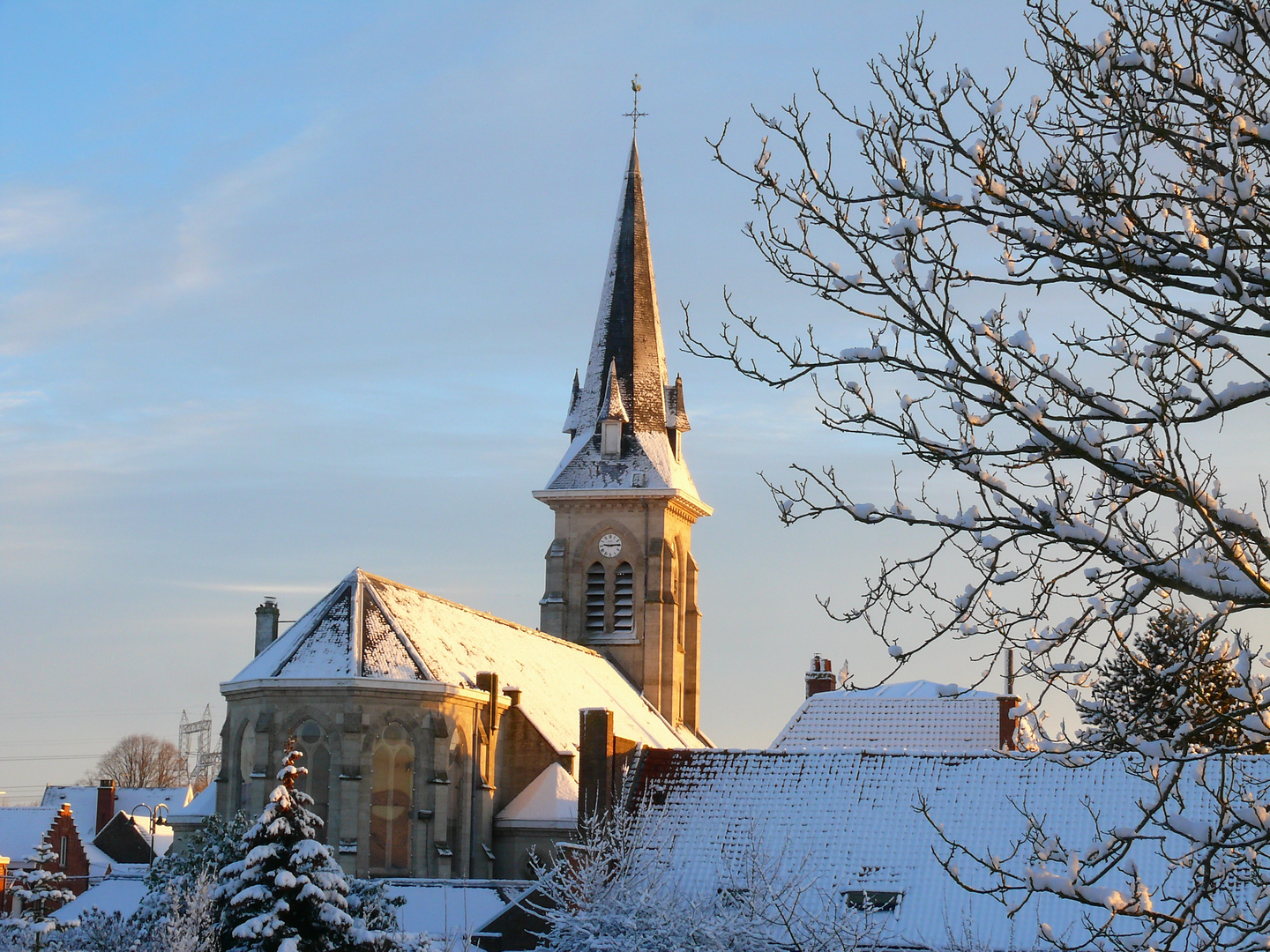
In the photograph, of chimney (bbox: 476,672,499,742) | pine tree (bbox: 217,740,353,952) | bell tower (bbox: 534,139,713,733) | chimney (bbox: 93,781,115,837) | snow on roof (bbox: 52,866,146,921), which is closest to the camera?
pine tree (bbox: 217,740,353,952)

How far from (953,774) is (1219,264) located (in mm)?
22847

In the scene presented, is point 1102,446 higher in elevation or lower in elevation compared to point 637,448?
lower

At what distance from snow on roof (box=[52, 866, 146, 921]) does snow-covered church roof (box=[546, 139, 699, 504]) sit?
67.4 ft

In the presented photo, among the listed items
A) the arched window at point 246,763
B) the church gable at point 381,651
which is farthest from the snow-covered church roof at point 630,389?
the arched window at point 246,763

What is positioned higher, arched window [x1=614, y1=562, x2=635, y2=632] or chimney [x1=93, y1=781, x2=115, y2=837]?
arched window [x1=614, y1=562, x2=635, y2=632]

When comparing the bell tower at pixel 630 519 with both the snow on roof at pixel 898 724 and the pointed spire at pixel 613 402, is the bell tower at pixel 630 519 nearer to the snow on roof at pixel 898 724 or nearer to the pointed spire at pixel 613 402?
the pointed spire at pixel 613 402

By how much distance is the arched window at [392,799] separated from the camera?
3631 centimetres

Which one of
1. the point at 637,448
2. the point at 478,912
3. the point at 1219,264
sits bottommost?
the point at 478,912

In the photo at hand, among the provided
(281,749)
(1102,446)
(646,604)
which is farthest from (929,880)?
(646,604)

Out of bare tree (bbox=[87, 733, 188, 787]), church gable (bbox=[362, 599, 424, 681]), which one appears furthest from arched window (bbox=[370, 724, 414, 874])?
bare tree (bbox=[87, 733, 188, 787])

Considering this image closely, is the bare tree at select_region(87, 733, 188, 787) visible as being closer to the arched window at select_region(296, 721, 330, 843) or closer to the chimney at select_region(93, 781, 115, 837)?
the chimney at select_region(93, 781, 115, 837)

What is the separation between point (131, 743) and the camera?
117688 mm

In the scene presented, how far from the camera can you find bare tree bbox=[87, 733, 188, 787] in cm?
11162

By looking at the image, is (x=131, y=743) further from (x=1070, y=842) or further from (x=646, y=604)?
(x=1070, y=842)
